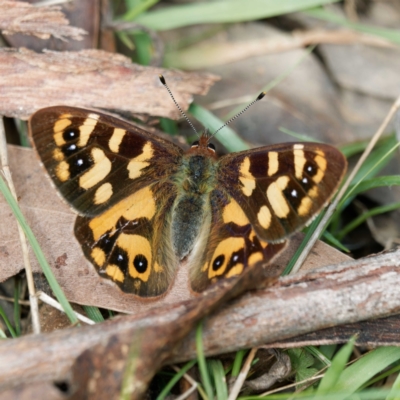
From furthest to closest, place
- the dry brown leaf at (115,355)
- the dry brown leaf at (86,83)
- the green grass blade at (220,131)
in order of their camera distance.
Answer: the green grass blade at (220,131), the dry brown leaf at (86,83), the dry brown leaf at (115,355)

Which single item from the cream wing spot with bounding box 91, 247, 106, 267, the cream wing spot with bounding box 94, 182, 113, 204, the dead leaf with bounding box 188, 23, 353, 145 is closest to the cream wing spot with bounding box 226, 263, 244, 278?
the cream wing spot with bounding box 91, 247, 106, 267

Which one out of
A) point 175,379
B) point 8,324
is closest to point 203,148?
point 175,379

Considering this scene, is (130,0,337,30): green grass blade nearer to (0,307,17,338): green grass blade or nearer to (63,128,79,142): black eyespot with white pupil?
(63,128,79,142): black eyespot with white pupil

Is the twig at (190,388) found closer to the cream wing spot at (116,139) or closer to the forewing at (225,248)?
the forewing at (225,248)

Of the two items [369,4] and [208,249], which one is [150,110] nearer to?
[208,249]

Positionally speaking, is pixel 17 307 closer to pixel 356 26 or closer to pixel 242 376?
pixel 242 376

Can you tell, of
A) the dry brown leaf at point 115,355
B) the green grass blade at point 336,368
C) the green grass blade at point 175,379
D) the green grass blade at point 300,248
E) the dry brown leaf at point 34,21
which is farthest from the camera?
the dry brown leaf at point 34,21

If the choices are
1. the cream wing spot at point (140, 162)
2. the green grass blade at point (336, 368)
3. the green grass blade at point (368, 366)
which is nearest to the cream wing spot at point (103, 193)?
the cream wing spot at point (140, 162)
